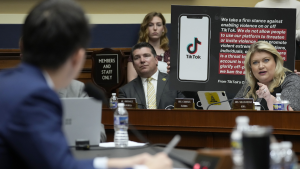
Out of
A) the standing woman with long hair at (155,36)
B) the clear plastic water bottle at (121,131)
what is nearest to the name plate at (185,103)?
the clear plastic water bottle at (121,131)

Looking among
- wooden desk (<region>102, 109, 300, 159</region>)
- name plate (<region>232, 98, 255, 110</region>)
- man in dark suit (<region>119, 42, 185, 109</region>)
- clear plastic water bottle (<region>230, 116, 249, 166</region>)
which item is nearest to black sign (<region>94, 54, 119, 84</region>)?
man in dark suit (<region>119, 42, 185, 109</region>)

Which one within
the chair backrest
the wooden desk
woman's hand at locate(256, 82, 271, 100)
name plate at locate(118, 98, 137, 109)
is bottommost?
the wooden desk

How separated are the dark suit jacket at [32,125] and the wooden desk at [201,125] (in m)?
2.09

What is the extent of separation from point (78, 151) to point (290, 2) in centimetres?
377

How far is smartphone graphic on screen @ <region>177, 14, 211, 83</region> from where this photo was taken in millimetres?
3631

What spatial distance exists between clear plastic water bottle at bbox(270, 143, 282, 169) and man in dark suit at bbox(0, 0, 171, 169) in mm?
311

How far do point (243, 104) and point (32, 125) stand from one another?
7.61ft

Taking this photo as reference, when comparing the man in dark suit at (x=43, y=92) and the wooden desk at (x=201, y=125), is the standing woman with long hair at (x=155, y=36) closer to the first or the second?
the wooden desk at (x=201, y=125)

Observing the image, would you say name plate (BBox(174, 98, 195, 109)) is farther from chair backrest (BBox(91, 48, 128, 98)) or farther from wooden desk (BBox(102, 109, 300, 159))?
chair backrest (BBox(91, 48, 128, 98))

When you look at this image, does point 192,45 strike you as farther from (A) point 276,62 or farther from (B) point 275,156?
(B) point 275,156

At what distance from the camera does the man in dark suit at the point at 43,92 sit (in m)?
0.99

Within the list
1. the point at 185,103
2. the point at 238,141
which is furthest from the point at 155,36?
the point at 238,141

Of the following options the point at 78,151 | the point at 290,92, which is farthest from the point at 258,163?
the point at 290,92

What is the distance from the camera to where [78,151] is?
200 centimetres
